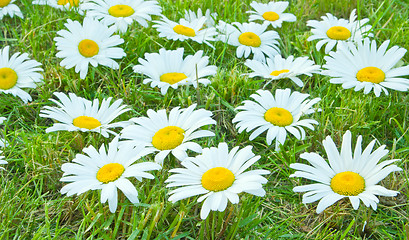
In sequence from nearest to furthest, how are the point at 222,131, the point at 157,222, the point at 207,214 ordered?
1. the point at 207,214
2. the point at 157,222
3. the point at 222,131

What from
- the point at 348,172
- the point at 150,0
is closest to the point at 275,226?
the point at 348,172

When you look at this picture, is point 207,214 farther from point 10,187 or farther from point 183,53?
point 183,53

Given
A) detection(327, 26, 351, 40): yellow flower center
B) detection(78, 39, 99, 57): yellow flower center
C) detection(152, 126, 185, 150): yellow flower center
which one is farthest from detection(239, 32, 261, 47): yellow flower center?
detection(152, 126, 185, 150): yellow flower center

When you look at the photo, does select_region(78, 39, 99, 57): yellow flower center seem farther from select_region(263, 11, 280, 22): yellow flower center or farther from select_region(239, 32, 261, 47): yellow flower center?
select_region(263, 11, 280, 22): yellow flower center

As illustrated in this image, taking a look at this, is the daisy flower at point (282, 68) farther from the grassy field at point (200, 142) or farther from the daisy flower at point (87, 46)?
the daisy flower at point (87, 46)

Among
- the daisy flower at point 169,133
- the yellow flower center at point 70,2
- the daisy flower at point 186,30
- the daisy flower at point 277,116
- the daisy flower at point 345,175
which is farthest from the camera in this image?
the yellow flower center at point 70,2

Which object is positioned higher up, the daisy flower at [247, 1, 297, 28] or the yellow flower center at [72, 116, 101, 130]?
the daisy flower at [247, 1, 297, 28]

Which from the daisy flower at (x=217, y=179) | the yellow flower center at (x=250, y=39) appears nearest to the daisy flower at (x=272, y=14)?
the yellow flower center at (x=250, y=39)
